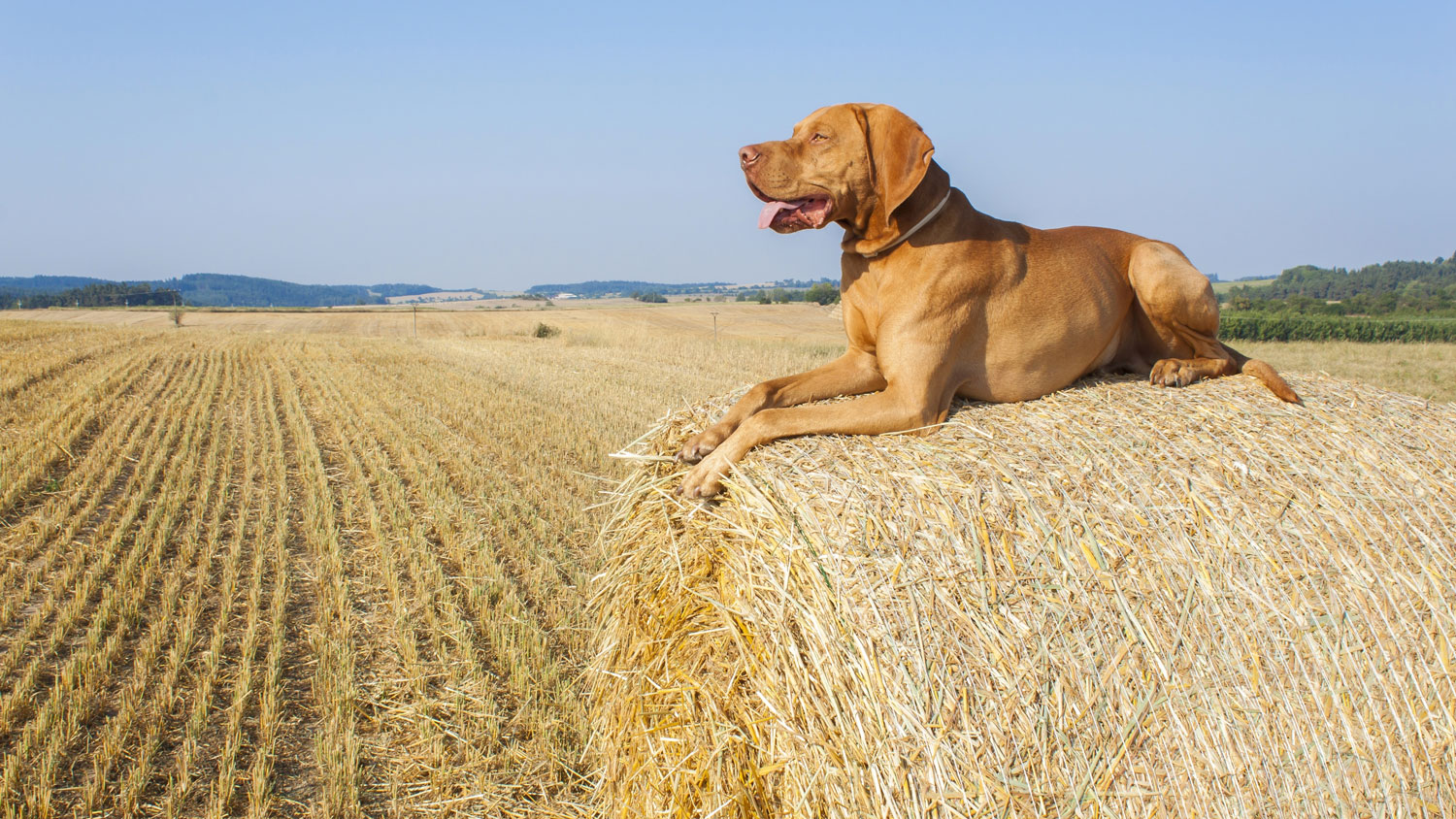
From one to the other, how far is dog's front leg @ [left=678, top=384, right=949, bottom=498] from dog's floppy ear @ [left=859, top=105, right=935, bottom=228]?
780 millimetres

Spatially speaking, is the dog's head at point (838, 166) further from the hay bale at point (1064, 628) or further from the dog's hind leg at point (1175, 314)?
the dog's hind leg at point (1175, 314)

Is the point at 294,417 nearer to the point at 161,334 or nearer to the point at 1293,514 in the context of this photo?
the point at 1293,514

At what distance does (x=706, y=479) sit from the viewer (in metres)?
3.33

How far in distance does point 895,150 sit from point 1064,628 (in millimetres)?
1913

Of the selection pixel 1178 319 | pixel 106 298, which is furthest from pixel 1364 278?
pixel 106 298

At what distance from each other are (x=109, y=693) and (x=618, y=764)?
2.91 metres

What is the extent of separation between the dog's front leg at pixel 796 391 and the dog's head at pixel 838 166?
63 cm

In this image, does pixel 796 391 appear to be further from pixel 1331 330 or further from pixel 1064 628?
pixel 1331 330

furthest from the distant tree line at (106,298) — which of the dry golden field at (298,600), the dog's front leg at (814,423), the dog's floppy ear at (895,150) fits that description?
the dog's floppy ear at (895,150)

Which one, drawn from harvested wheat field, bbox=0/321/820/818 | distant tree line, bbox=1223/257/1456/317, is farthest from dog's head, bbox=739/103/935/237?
distant tree line, bbox=1223/257/1456/317

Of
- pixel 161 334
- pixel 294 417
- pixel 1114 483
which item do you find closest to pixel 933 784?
pixel 1114 483

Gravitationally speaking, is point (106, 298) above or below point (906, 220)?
above

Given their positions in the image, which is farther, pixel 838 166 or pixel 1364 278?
pixel 1364 278

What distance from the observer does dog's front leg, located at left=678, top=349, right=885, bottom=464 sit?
11.4 feet
